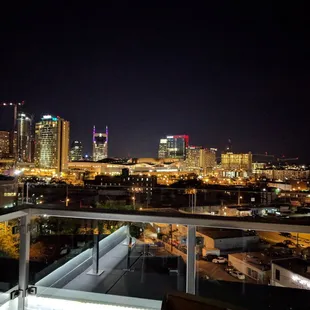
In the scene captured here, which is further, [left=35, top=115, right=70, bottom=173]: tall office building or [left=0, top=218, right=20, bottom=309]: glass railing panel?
[left=35, top=115, right=70, bottom=173]: tall office building

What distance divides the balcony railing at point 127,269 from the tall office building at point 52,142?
2569 inches

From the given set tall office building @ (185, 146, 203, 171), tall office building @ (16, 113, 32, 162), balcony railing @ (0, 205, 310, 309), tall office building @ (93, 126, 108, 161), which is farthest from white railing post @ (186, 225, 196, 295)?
tall office building @ (93, 126, 108, 161)

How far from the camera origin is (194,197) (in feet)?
11.5

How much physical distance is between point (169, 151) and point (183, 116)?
23.5m

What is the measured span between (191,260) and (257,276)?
695 millimetres

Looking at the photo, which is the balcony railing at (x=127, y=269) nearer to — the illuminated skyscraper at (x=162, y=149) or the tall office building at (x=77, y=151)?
the tall office building at (x=77, y=151)

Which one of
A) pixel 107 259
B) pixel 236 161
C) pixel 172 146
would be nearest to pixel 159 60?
pixel 107 259

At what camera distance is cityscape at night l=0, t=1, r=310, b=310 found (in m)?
2.17

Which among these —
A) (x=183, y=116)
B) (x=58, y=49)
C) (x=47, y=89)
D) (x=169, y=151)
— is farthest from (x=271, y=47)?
(x=169, y=151)

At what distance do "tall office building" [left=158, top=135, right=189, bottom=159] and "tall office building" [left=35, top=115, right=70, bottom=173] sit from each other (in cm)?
3949

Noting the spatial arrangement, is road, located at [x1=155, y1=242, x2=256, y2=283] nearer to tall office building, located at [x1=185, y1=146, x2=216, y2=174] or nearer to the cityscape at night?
the cityscape at night

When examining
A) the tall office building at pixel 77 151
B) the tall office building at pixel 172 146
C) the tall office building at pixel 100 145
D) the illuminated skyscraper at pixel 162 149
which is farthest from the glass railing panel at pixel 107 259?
the tall office building at pixel 100 145

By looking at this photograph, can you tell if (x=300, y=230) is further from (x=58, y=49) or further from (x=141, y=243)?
(x=58, y=49)

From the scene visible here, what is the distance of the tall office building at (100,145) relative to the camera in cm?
11488
